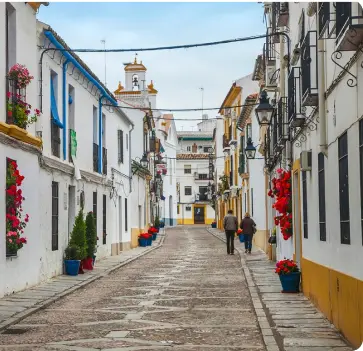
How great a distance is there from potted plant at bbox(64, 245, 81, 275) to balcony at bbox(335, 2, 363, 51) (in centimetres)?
1176

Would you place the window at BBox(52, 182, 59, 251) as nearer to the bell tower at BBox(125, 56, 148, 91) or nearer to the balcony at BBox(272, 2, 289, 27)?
the balcony at BBox(272, 2, 289, 27)

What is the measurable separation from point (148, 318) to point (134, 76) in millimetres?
43855

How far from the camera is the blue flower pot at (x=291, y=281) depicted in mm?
13703

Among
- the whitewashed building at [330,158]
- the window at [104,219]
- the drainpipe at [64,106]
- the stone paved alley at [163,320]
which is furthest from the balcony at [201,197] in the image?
the whitewashed building at [330,158]

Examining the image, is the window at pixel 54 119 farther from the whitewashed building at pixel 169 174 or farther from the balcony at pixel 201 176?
the balcony at pixel 201 176

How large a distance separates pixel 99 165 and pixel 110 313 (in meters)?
13.1

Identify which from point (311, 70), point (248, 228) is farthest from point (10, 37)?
point (248, 228)

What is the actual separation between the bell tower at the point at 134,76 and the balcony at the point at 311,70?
4269cm

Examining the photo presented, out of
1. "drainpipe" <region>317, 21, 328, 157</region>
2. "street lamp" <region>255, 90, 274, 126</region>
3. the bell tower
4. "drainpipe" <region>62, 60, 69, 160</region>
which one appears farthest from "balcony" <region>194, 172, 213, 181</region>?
"drainpipe" <region>317, 21, 328, 157</region>

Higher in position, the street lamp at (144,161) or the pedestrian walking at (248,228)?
the street lamp at (144,161)

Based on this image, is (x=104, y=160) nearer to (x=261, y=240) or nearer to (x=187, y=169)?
(x=261, y=240)

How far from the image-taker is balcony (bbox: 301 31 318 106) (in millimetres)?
10594

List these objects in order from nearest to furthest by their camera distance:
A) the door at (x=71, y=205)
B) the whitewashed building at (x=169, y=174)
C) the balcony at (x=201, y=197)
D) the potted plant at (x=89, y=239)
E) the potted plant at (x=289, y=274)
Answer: the potted plant at (x=289, y=274), the potted plant at (x=89, y=239), the door at (x=71, y=205), the whitewashed building at (x=169, y=174), the balcony at (x=201, y=197)

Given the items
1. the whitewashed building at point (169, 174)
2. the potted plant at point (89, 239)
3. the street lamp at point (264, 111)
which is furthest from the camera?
the whitewashed building at point (169, 174)
